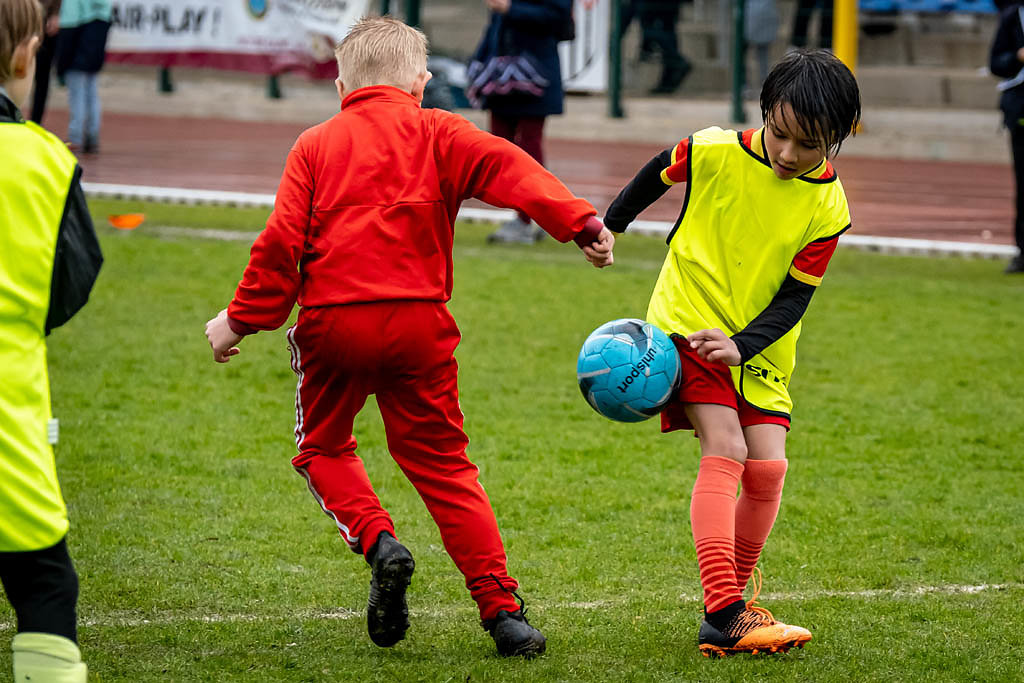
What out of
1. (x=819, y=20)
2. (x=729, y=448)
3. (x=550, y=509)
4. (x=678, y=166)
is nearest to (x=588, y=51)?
(x=819, y=20)

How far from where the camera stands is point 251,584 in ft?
14.1

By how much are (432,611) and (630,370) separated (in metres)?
0.98

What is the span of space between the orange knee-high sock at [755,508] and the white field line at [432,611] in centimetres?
34

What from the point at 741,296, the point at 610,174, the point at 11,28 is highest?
the point at 11,28

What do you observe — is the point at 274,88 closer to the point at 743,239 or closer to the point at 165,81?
the point at 165,81

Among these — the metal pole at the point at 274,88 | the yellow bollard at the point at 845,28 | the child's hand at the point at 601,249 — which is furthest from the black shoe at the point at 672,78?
the child's hand at the point at 601,249

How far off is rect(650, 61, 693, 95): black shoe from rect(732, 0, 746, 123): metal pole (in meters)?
1.39

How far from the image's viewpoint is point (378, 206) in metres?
3.55

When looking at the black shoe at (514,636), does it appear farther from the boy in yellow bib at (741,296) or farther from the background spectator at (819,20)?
the background spectator at (819,20)

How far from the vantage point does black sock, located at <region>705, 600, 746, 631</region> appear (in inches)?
147

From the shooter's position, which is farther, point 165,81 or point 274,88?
point 165,81

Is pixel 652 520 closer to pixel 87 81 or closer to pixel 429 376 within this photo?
pixel 429 376

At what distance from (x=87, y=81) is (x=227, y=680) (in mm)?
12768

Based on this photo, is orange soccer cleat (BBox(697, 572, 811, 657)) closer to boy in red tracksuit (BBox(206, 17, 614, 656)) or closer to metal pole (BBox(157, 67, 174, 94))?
boy in red tracksuit (BBox(206, 17, 614, 656))
